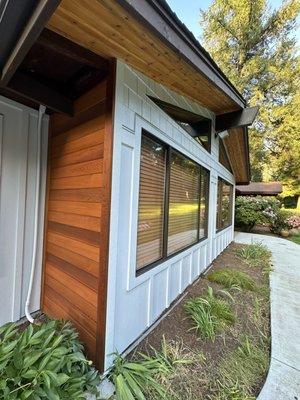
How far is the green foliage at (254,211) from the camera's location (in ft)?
44.1

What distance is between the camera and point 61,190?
9.48 ft

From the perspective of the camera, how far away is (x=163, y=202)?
3486mm

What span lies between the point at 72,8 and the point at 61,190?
1.84 m

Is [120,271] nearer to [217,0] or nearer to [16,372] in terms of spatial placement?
[16,372]

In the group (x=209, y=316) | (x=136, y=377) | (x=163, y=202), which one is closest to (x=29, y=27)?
(x=163, y=202)

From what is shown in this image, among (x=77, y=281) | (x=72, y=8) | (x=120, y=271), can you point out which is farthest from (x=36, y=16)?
(x=77, y=281)

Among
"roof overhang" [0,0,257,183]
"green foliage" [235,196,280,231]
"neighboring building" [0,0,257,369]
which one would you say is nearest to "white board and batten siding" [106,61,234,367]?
"neighboring building" [0,0,257,369]

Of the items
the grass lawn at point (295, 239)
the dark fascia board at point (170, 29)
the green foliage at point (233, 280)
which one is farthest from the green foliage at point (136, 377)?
the grass lawn at point (295, 239)

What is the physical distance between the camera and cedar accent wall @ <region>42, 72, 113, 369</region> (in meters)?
2.23

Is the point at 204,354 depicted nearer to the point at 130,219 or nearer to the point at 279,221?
the point at 130,219

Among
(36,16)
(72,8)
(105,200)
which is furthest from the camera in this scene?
(105,200)

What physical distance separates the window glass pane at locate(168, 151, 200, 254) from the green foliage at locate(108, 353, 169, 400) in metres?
1.66

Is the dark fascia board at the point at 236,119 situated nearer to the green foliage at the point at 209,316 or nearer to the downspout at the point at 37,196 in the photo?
the green foliage at the point at 209,316

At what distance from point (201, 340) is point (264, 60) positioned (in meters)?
18.3
